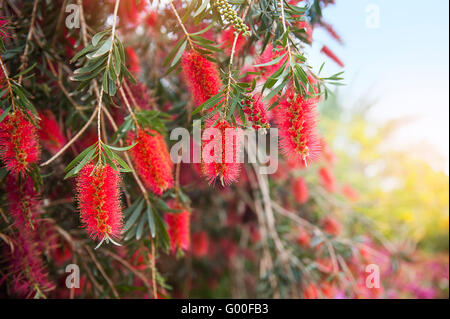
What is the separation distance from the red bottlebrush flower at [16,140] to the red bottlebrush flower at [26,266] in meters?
0.34

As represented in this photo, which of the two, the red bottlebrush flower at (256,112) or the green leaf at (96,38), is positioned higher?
the green leaf at (96,38)

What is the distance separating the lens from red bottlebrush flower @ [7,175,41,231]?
1.03m

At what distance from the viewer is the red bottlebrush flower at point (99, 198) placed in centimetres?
76

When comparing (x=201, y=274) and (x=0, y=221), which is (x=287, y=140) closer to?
(x=0, y=221)

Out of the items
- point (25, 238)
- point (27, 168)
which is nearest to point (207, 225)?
point (25, 238)

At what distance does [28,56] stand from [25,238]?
2.08ft

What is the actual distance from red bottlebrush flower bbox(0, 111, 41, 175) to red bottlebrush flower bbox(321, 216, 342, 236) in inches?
71.6

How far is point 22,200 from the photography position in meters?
1.03

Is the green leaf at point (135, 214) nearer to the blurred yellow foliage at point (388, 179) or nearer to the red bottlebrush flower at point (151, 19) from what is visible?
the red bottlebrush flower at point (151, 19)

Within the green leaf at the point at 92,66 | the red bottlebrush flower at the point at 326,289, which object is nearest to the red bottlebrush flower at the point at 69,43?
the green leaf at the point at 92,66

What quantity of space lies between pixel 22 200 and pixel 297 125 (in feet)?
2.92

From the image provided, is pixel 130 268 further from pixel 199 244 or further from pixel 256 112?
pixel 256 112

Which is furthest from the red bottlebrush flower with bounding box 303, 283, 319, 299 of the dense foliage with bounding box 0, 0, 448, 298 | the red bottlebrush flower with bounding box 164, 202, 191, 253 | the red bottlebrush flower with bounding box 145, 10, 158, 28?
the red bottlebrush flower with bounding box 145, 10, 158, 28

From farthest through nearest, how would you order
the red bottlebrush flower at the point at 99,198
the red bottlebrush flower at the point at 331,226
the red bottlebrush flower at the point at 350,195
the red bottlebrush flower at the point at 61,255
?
1. the red bottlebrush flower at the point at 350,195
2. the red bottlebrush flower at the point at 331,226
3. the red bottlebrush flower at the point at 61,255
4. the red bottlebrush flower at the point at 99,198
